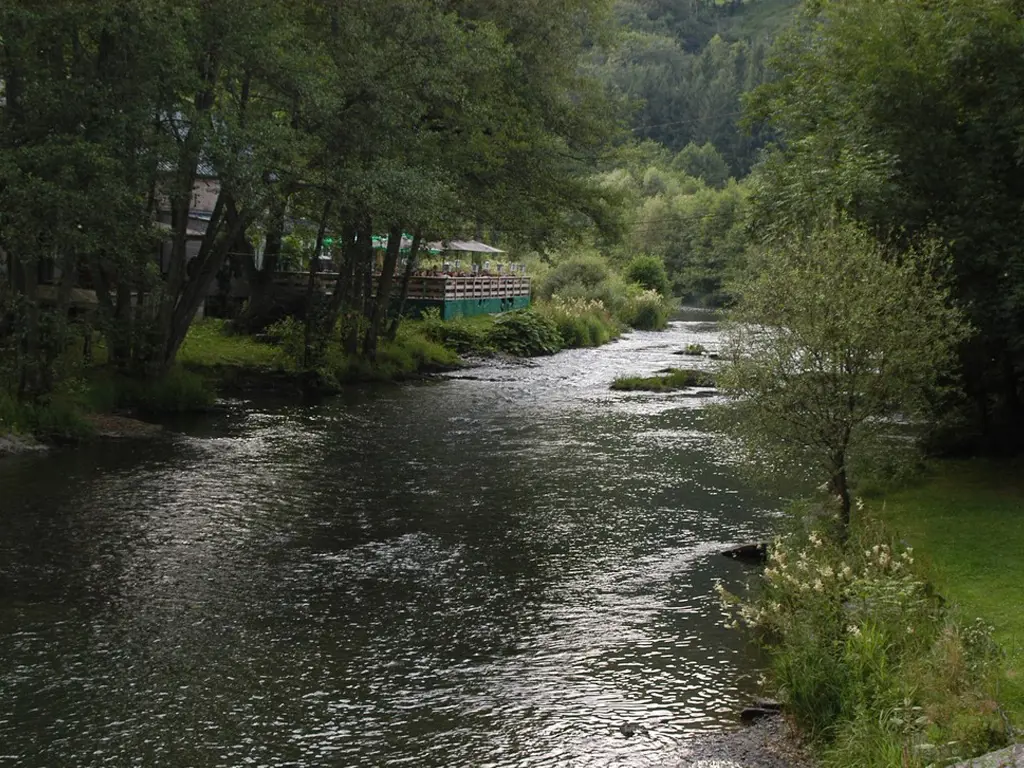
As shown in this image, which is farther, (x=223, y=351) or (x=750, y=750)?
(x=223, y=351)

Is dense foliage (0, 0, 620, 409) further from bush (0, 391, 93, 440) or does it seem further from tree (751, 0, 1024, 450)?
tree (751, 0, 1024, 450)

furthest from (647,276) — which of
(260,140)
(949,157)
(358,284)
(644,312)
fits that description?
(949,157)

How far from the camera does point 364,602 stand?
14242 millimetres

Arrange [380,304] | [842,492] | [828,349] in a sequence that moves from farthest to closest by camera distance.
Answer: [380,304] < [842,492] < [828,349]

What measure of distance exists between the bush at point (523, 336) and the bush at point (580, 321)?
202cm

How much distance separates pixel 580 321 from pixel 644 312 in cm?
1594

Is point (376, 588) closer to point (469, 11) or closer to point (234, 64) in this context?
point (234, 64)

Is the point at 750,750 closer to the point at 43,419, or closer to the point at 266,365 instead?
the point at 43,419

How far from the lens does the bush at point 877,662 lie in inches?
346

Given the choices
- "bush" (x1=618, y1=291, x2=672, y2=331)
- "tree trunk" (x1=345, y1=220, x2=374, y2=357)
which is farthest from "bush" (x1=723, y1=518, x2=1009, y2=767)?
"bush" (x1=618, y1=291, x2=672, y2=331)

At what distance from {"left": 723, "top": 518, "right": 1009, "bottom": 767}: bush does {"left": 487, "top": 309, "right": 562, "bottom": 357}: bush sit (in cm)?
3732

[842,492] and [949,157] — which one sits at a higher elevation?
[949,157]

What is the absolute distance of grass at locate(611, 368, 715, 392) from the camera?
3800 centimetres

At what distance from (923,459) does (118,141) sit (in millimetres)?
17343
